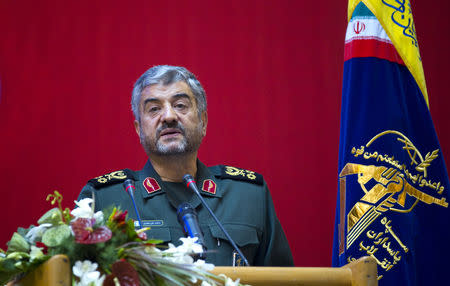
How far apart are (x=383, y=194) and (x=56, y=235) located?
1.56 meters

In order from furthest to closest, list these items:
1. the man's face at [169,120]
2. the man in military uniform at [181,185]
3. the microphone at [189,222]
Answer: the man's face at [169,120] → the man in military uniform at [181,185] → the microphone at [189,222]

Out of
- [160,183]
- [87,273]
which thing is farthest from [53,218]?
[160,183]

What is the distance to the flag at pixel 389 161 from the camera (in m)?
2.49

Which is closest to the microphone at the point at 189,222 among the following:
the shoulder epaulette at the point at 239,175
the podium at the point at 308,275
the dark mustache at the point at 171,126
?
the podium at the point at 308,275

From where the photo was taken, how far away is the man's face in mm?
2520

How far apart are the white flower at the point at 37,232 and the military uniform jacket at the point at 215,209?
3.17 ft

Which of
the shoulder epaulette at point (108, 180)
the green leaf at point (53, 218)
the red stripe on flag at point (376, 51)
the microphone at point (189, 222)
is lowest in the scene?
the microphone at point (189, 222)

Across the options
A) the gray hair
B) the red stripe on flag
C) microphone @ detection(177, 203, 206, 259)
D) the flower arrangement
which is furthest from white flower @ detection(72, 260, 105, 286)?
the red stripe on flag

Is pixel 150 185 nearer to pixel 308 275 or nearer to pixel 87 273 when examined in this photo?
pixel 308 275

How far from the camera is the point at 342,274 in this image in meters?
1.51

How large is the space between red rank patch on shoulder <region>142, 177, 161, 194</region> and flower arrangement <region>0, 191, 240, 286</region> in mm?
1109

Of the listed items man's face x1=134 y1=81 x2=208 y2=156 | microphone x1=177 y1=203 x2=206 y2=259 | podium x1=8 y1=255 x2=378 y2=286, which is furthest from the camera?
man's face x1=134 y1=81 x2=208 y2=156

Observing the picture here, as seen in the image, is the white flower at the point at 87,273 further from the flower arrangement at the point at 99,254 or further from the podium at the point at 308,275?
the podium at the point at 308,275

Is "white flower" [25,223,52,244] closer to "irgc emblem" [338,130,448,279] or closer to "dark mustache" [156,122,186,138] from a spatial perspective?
"dark mustache" [156,122,186,138]
